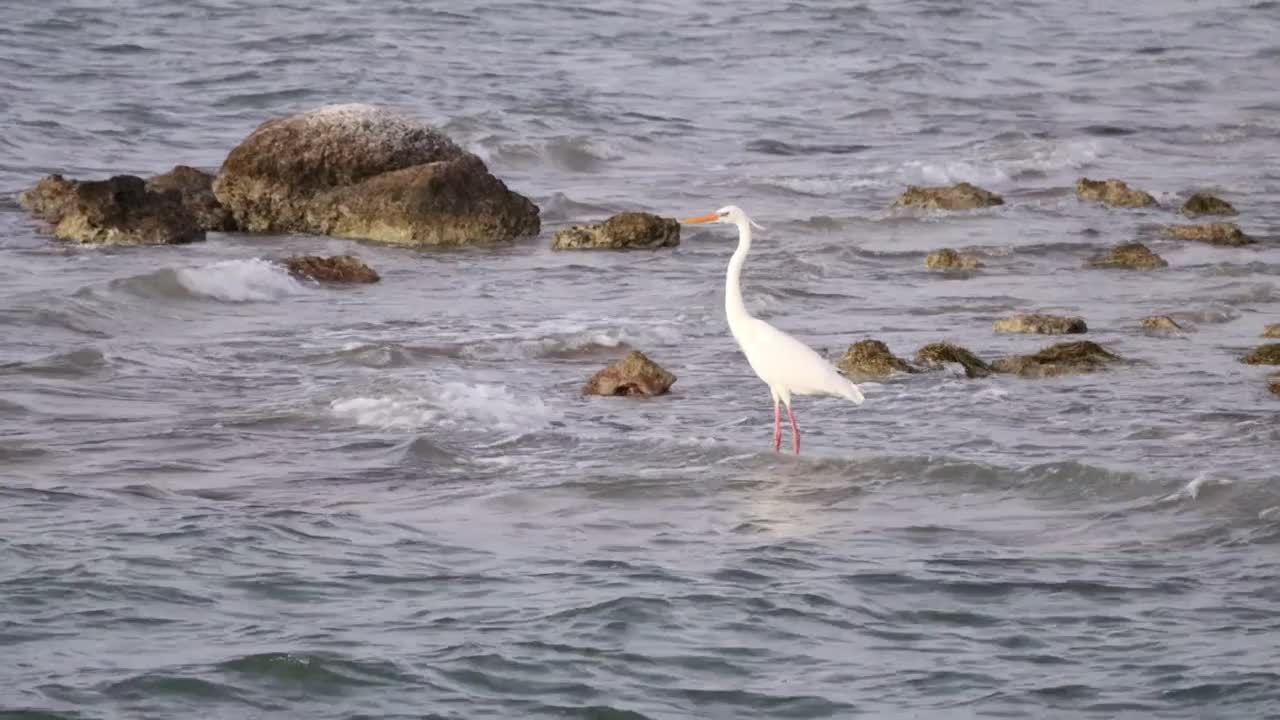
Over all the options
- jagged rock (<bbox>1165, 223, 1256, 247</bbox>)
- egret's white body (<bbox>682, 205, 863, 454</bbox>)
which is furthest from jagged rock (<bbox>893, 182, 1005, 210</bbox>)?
egret's white body (<bbox>682, 205, 863, 454</bbox>)

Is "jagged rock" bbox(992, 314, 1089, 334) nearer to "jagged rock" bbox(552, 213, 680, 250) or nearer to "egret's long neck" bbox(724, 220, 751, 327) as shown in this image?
"egret's long neck" bbox(724, 220, 751, 327)

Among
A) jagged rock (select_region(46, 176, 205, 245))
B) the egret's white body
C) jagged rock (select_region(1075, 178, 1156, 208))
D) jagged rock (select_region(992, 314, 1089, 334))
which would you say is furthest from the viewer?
jagged rock (select_region(1075, 178, 1156, 208))

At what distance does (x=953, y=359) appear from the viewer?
12062mm

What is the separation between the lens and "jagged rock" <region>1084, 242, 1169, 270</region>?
16156mm

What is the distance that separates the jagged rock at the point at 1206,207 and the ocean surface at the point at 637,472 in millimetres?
354

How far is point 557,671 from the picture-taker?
684cm

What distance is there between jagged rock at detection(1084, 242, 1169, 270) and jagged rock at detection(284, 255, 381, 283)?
594 centimetres

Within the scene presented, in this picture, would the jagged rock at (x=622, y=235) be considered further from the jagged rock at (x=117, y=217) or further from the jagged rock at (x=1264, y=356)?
the jagged rock at (x=1264, y=356)

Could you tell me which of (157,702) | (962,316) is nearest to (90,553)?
(157,702)

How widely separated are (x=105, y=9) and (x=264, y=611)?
94.1 feet

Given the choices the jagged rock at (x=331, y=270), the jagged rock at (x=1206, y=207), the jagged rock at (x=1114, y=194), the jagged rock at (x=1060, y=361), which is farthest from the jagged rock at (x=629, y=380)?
the jagged rock at (x=1114, y=194)

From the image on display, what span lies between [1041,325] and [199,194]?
8500 millimetres

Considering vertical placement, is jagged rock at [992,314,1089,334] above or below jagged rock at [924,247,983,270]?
above

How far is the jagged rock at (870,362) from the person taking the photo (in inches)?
470
